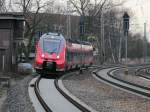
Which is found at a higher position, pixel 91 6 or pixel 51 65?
pixel 91 6

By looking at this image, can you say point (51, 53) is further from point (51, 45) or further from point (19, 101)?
point (19, 101)

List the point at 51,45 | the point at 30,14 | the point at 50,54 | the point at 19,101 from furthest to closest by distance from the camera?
the point at 30,14, the point at 51,45, the point at 50,54, the point at 19,101

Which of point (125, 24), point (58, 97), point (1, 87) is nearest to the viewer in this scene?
point (58, 97)

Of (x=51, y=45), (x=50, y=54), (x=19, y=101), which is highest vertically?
(x=51, y=45)

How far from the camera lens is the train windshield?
38.6 meters

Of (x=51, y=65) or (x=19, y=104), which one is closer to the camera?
(x=19, y=104)

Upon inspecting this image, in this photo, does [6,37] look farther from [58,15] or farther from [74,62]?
[58,15]

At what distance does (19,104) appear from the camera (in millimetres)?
20234

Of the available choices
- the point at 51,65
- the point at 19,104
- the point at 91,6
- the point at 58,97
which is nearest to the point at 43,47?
the point at 51,65

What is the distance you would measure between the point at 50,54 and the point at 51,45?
2.44 ft

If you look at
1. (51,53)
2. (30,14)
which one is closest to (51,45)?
(51,53)

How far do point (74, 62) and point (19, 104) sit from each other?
86.2ft

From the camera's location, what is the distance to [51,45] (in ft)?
127

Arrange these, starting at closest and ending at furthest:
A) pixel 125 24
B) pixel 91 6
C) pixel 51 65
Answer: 1. pixel 51 65
2. pixel 125 24
3. pixel 91 6
